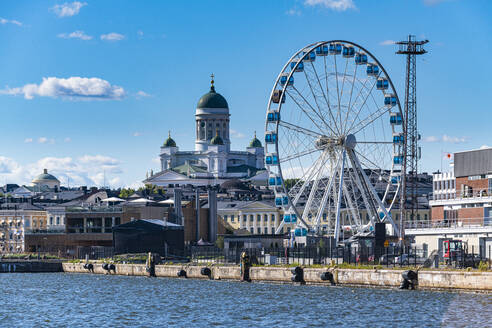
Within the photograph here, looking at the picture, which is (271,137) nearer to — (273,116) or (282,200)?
(273,116)

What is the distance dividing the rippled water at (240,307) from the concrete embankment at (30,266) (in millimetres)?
34827

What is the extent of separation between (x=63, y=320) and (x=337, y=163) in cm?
4809

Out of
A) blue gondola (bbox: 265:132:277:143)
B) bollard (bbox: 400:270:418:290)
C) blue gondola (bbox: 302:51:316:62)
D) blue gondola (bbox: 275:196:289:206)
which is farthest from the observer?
blue gondola (bbox: 275:196:289:206)

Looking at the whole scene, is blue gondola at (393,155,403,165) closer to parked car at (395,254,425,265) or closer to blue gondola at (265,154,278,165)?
blue gondola at (265,154,278,165)

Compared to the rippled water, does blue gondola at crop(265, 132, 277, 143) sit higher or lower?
higher

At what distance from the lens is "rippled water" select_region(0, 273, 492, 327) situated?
5772 cm

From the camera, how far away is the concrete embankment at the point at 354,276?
65562 millimetres

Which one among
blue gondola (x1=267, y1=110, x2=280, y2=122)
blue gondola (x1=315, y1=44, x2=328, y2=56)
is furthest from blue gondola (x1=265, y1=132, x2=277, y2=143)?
blue gondola (x1=315, y1=44, x2=328, y2=56)

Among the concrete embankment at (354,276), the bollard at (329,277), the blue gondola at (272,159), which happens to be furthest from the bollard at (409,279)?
the blue gondola at (272,159)

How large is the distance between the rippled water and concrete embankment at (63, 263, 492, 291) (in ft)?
2.50

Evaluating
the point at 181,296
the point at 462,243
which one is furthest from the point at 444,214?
the point at 181,296

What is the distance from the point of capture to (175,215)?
531 ft

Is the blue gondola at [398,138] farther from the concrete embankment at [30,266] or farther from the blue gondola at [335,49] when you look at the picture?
the concrete embankment at [30,266]

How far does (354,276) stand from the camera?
75.4 meters
